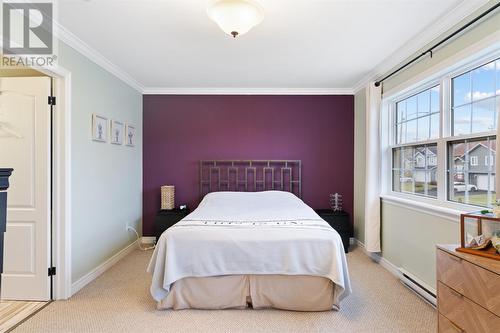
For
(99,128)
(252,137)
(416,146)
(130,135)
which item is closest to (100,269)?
(99,128)

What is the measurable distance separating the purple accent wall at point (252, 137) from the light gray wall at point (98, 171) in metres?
0.48

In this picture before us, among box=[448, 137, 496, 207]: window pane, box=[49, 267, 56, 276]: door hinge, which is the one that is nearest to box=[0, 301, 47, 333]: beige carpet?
box=[49, 267, 56, 276]: door hinge

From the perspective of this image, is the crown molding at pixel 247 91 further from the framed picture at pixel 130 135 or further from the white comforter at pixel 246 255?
the white comforter at pixel 246 255

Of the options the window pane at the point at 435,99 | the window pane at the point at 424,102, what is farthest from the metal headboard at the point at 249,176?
the window pane at the point at 435,99

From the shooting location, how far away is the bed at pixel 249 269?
7.33 feet

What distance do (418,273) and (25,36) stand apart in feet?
13.9

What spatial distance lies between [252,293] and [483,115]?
2.44 meters

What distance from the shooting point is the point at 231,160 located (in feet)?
14.1

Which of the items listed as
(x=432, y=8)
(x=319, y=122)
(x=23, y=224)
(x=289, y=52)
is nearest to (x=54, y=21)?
(x=23, y=224)

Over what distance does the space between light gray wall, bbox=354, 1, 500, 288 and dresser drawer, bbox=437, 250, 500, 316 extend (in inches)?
26.5

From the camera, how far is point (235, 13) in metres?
1.85

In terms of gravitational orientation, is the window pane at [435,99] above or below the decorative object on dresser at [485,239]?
above

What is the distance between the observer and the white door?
246cm

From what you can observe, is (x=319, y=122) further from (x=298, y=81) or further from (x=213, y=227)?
(x=213, y=227)
